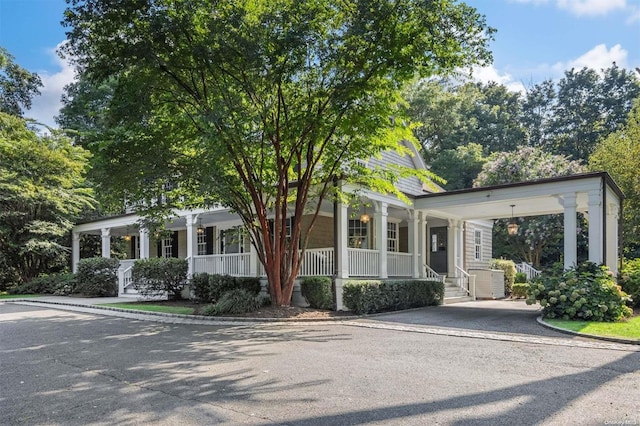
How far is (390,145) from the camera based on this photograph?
11734 millimetres

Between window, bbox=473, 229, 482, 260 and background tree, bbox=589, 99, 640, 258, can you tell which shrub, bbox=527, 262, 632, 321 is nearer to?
window, bbox=473, 229, 482, 260

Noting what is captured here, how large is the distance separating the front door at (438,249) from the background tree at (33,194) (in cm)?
1585

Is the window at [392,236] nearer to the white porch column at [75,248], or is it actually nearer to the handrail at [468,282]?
the handrail at [468,282]

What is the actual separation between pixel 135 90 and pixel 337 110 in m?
4.42

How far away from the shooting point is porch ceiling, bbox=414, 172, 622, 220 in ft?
38.0

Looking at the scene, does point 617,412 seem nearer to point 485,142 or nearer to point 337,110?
point 337,110

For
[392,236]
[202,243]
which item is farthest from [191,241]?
[392,236]

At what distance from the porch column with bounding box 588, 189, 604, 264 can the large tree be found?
4522mm

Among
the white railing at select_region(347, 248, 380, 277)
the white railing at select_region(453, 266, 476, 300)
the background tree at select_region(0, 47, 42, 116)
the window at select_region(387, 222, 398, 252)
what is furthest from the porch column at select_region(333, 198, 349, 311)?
the background tree at select_region(0, 47, 42, 116)

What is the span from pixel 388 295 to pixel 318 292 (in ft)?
6.58

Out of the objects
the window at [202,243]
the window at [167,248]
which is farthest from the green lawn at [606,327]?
the window at [167,248]

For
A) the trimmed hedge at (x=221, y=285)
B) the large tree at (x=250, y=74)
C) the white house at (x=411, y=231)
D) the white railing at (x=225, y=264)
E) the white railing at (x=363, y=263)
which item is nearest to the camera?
the large tree at (x=250, y=74)

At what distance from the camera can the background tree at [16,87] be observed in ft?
99.2

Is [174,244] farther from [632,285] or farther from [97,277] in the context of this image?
[632,285]
